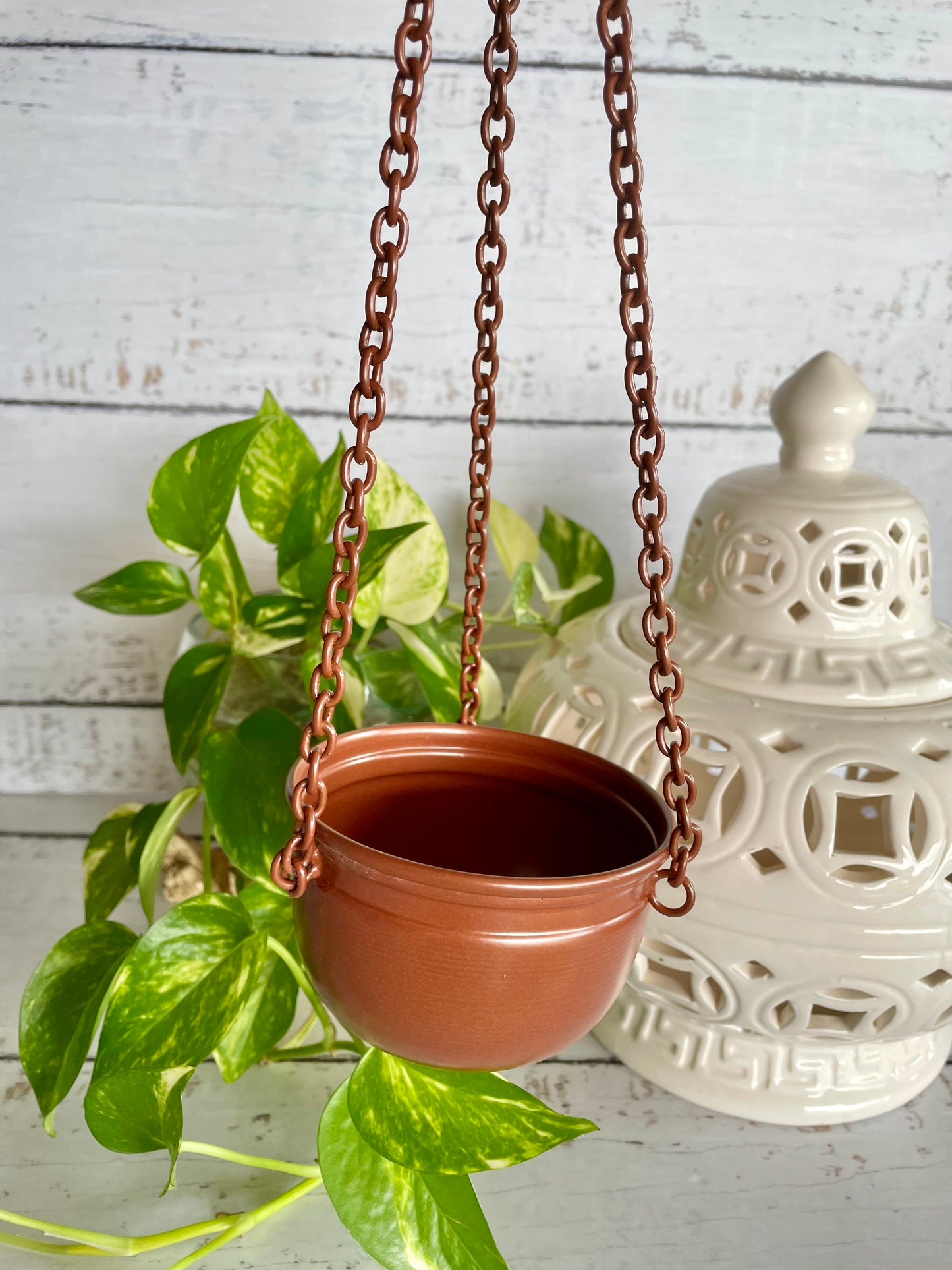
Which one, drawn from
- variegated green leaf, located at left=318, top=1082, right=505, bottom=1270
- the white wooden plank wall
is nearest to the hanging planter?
variegated green leaf, located at left=318, top=1082, right=505, bottom=1270

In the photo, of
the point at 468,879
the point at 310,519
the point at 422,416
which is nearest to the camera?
the point at 468,879

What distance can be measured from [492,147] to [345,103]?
1.53 ft

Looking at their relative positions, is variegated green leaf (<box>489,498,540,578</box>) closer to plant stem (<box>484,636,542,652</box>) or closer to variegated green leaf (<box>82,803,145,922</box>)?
plant stem (<box>484,636,542,652</box>)

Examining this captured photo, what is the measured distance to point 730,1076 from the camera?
2.34 ft

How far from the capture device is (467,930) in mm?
419

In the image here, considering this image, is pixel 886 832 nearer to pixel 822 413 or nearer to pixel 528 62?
pixel 822 413

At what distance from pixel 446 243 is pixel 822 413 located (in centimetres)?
42

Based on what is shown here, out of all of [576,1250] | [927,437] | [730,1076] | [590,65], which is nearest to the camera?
[576,1250]

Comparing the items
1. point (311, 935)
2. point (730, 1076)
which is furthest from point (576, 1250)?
point (311, 935)

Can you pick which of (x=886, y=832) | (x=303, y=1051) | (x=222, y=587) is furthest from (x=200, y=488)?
(x=886, y=832)

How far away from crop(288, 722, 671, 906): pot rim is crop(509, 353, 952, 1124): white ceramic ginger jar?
130 millimetres

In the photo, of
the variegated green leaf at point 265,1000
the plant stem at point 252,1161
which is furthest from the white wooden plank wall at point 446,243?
the plant stem at point 252,1161

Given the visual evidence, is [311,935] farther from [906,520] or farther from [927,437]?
[927,437]

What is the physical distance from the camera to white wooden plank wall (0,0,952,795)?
0.88 m
